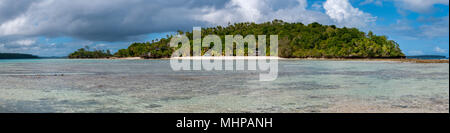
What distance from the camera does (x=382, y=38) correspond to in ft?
317

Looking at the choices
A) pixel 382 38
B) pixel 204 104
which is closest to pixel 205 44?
Answer: pixel 382 38

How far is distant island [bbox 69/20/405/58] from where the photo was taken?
90.6 metres

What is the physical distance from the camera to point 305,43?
111812mm

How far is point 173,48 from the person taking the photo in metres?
136

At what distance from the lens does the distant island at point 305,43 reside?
90562 millimetres

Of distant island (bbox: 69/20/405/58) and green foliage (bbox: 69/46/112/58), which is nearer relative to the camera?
distant island (bbox: 69/20/405/58)

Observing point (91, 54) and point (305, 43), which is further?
point (91, 54)

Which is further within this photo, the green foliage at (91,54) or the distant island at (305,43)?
the green foliage at (91,54)
